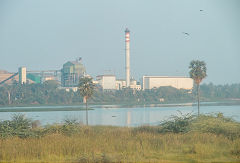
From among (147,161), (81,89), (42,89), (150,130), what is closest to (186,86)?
(42,89)

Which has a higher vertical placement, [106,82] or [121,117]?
[106,82]

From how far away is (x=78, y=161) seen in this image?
61.7ft

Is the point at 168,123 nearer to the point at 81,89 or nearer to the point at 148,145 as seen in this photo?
the point at 148,145

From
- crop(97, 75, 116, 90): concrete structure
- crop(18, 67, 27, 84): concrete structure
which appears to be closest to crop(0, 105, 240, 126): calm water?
crop(97, 75, 116, 90): concrete structure

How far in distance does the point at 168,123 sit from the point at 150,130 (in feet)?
6.88

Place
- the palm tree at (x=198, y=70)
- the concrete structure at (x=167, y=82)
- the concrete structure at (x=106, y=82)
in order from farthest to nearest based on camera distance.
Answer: the concrete structure at (x=167, y=82) < the concrete structure at (x=106, y=82) < the palm tree at (x=198, y=70)

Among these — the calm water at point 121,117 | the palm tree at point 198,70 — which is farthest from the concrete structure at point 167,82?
the palm tree at point 198,70

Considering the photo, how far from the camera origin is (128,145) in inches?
886

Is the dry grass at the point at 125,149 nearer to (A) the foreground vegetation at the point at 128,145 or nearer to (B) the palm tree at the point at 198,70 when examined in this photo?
(A) the foreground vegetation at the point at 128,145

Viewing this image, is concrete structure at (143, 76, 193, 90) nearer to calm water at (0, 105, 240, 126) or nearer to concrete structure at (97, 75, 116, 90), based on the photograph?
concrete structure at (97, 75, 116, 90)

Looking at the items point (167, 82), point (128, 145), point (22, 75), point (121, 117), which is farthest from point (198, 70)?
point (22, 75)

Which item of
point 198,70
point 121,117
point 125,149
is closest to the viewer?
point 125,149

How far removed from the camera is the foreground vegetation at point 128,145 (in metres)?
19.6

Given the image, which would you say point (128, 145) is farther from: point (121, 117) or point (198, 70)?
point (121, 117)
